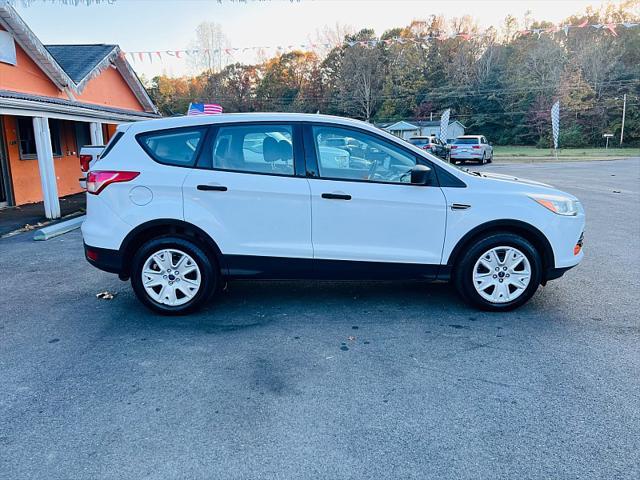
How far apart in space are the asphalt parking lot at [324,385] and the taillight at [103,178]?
4.05 feet

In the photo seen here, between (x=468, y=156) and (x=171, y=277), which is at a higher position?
(x=468, y=156)

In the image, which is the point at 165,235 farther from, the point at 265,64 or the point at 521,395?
the point at 265,64

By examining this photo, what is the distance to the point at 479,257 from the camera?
438 cm

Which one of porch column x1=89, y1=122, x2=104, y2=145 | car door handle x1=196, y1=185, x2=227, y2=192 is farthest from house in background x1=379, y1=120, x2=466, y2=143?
car door handle x1=196, y1=185, x2=227, y2=192

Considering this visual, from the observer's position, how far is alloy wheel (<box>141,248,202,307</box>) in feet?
14.3

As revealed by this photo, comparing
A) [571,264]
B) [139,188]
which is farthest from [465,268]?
[139,188]

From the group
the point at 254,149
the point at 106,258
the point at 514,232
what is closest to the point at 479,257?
the point at 514,232

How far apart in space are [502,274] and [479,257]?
0.91 ft

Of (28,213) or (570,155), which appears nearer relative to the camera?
(28,213)

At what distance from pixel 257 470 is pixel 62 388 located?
1.65 meters

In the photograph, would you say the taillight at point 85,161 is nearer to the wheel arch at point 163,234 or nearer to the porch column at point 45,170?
the porch column at point 45,170

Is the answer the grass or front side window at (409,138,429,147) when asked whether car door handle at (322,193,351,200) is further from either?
the grass

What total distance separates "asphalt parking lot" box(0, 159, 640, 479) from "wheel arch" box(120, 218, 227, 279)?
0.57 metres

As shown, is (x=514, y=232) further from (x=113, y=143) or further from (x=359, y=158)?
(x=113, y=143)
